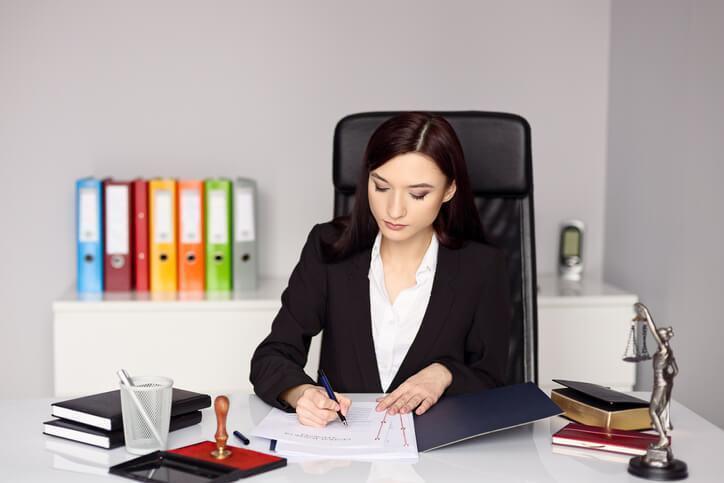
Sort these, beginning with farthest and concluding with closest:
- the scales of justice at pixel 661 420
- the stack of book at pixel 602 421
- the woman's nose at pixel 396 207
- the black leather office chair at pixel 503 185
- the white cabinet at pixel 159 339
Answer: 1. the white cabinet at pixel 159 339
2. the black leather office chair at pixel 503 185
3. the woman's nose at pixel 396 207
4. the stack of book at pixel 602 421
5. the scales of justice at pixel 661 420

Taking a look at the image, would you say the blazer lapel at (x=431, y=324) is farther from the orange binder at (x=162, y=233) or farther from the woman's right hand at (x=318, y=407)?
the orange binder at (x=162, y=233)

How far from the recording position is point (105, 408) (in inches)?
59.5

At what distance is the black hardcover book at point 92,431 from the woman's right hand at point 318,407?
182mm

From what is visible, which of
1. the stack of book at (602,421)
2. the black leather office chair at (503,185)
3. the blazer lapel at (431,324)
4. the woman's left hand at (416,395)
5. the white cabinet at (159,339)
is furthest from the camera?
the white cabinet at (159,339)

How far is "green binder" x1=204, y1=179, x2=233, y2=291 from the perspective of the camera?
10.0 ft

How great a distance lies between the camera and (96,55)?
10.7ft

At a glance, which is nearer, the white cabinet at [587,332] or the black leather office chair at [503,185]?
the black leather office chair at [503,185]

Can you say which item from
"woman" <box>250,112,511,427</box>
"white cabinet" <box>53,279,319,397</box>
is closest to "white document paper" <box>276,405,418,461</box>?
"woman" <box>250,112,511,427</box>

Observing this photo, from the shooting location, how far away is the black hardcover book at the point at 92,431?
1452 mm

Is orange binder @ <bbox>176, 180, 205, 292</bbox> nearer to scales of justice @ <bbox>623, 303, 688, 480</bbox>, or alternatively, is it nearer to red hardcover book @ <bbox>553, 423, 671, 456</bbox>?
red hardcover book @ <bbox>553, 423, 671, 456</bbox>

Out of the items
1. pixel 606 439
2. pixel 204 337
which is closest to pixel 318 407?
pixel 606 439

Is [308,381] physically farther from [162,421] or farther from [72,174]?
[72,174]

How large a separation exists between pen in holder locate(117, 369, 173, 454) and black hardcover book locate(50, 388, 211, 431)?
38 millimetres

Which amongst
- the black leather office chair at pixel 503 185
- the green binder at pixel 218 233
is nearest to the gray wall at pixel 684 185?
the black leather office chair at pixel 503 185
